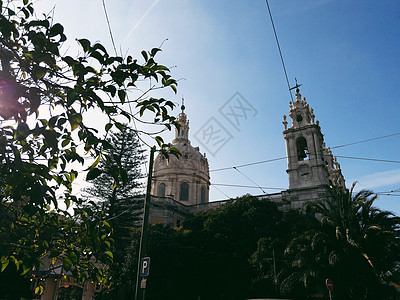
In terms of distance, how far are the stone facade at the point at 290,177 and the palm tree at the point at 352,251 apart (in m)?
9.21

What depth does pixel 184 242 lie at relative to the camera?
2847 cm

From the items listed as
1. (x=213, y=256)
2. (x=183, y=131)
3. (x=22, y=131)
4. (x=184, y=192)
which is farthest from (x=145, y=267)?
(x=183, y=131)

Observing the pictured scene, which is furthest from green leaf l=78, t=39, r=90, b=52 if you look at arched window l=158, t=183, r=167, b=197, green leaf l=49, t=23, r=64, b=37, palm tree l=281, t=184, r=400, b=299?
arched window l=158, t=183, r=167, b=197

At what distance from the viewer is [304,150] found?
3378 centimetres

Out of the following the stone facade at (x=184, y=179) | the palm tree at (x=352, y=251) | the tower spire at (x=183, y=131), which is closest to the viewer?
the palm tree at (x=352, y=251)

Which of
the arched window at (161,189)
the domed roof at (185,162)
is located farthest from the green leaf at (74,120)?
the arched window at (161,189)

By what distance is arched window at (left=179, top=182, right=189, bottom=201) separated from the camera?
46700 millimetres

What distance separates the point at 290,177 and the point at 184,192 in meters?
18.0

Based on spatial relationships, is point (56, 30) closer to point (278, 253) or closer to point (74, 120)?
point (74, 120)

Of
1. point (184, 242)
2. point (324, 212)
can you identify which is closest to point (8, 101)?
point (324, 212)

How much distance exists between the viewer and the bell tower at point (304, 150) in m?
33.9

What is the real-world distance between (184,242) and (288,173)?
1466 centimetres

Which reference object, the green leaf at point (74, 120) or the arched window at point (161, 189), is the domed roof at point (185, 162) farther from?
the green leaf at point (74, 120)

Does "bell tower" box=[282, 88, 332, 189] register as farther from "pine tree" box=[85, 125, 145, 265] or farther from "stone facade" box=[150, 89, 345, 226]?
"pine tree" box=[85, 125, 145, 265]
